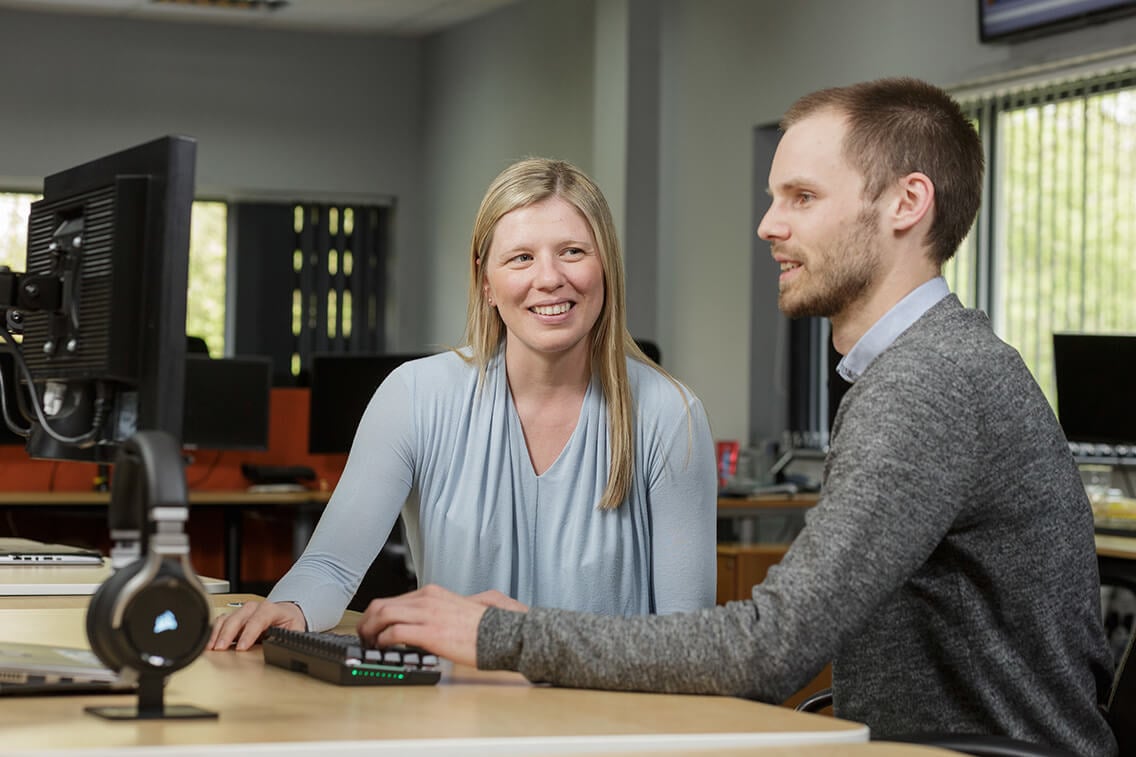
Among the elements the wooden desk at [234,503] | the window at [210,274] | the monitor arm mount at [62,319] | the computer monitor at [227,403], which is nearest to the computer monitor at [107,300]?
the monitor arm mount at [62,319]

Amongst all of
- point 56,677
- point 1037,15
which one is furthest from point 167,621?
point 1037,15

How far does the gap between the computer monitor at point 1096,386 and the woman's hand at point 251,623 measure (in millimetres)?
3214

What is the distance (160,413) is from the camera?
1477 mm

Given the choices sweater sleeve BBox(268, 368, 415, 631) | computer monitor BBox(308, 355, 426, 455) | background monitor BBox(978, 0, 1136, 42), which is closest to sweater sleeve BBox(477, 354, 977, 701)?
sweater sleeve BBox(268, 368, 415, 631)

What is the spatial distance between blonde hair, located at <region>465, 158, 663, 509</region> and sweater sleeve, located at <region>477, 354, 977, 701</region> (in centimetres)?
67

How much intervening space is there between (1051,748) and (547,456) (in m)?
0.83

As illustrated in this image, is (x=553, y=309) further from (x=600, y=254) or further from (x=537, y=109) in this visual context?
(x=537, y=109)

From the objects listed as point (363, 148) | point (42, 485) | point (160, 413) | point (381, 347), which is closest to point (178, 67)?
point (363, 148)

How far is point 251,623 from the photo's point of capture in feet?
5.49

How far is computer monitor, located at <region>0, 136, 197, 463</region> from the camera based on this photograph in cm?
150

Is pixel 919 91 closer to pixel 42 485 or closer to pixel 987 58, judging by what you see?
pixel 987 58

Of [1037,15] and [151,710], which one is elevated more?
[1037,15]

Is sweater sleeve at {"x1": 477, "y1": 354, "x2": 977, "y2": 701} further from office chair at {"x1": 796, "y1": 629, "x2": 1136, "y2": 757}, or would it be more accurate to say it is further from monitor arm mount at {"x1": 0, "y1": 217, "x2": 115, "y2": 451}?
Answer: monitor arm mount at {"x1": 0, "y1": 217, "x2": 115, "y2": 451}

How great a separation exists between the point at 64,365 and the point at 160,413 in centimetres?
25
